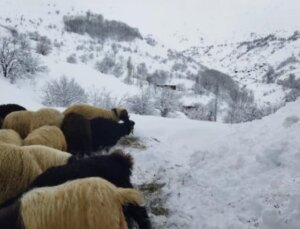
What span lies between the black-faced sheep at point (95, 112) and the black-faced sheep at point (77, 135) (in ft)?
5.47

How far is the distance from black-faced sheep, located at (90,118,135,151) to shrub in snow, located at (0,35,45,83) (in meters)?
24.0

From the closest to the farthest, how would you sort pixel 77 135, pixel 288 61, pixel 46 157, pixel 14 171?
pixel 14 171, pixel 46 157, pixel 77 135, pixel 288 61

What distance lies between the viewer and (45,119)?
9.56 metres

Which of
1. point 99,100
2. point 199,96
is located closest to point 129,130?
point 99,100

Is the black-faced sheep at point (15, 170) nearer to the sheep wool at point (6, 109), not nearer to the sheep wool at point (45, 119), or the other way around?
the sheep wool at point (45, 119)

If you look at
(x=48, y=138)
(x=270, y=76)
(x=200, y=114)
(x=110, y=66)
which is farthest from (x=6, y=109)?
(x=270, y=76)

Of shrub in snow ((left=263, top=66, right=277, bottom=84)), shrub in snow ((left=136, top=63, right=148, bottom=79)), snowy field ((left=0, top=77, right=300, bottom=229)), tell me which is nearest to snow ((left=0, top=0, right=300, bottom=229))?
snowy field ((left=0, top=77, right=300, bottom=229))

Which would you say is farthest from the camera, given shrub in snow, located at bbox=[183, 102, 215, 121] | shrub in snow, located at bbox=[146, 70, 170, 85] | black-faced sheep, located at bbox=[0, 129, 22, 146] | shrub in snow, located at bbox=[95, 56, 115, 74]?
shrub in snow, located at bbox=[146, 70, 170, 85]

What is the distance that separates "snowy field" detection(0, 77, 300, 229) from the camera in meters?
5.73

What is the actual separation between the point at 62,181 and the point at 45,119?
4515mm

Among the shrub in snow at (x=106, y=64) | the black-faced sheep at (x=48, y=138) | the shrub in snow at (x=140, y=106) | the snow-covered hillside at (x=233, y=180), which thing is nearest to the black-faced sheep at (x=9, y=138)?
the black-faced sheep at (x=48, y=138)

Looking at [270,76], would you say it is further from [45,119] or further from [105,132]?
[45,119]

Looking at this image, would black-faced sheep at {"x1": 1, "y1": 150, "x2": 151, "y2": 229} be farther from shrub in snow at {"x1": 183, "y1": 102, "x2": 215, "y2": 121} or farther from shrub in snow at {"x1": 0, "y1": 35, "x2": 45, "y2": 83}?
shrub in snow at {"x1": 183, "y1": 102, "x2": 215, "y2": 121}

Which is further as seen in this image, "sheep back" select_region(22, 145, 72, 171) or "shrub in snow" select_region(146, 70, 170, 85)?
"shrub in snow" select_region(146, 70, 170, 85)
